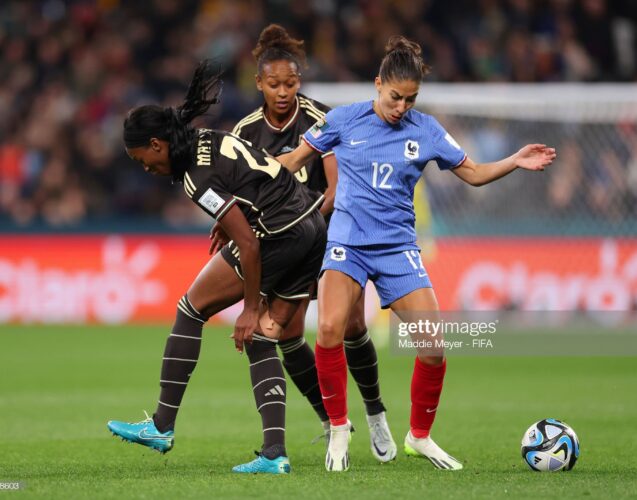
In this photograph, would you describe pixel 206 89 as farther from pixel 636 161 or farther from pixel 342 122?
pixel 636 161

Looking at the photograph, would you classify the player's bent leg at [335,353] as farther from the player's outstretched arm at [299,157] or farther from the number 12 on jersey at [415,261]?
the player's outstretched arm at [299,157]

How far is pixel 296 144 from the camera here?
22.1ft

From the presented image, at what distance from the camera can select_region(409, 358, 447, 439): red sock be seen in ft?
19.5

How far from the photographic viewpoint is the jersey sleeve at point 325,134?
6.09 metres

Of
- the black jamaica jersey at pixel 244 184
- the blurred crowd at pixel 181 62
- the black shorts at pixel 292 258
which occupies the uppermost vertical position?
the blurred crowd at pixel 181 62

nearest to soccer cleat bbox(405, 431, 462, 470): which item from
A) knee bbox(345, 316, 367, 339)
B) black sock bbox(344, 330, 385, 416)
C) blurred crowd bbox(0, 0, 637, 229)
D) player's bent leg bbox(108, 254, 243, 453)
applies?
black sock bbox(344, 330, 385, 416)

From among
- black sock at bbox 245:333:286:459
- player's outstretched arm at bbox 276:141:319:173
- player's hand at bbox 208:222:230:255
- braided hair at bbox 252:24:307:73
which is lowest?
black sock at bbox 245:333:286:459

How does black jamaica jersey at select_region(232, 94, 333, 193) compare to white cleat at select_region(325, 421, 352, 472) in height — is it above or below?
above

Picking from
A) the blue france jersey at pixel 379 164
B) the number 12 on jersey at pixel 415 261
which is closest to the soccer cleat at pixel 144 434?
the blue france jersey at pixel 379 164

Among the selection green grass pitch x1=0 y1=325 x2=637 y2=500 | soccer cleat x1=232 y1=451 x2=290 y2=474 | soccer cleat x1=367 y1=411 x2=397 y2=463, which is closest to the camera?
green grass pitch x1=0 y1=325 x2=637 y2=500

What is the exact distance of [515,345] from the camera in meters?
13.0

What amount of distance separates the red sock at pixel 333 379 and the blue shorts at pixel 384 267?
370 millimetres

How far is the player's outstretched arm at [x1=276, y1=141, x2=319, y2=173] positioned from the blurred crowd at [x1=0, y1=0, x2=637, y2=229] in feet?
30.9

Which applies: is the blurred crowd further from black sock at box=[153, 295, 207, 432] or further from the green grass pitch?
black sock at box=[153, 295, 207, 432]
